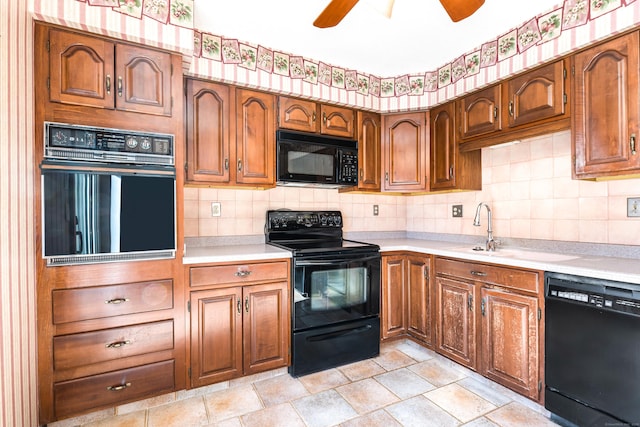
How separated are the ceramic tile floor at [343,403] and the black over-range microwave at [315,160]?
4.79ft

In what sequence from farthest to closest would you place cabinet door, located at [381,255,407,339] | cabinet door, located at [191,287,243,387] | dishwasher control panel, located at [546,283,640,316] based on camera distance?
cabinet door, located at [381,255,407,339] < cabinet door, located at [191,287,243,387] < dishwasher control panel, located at [546,283,640,316]

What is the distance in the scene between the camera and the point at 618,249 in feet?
6.30

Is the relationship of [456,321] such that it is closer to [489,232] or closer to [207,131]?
[489,232]

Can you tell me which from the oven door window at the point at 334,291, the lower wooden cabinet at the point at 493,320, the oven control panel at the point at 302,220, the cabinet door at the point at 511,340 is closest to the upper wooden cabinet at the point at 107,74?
the oven control panel at the point at 302,220

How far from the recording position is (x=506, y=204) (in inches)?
100

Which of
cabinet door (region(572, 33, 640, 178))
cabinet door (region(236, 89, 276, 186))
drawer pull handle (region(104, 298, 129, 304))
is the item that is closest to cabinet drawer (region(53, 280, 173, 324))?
drawer pull handle (region(104, 298, 129, 304))

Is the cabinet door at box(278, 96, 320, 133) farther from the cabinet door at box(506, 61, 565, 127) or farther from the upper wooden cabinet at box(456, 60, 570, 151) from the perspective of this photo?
the cabinet door at box(506, 61, 565, 127)

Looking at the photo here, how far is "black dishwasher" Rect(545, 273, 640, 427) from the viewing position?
1442 mm

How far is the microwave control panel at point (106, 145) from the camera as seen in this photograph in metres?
1.63

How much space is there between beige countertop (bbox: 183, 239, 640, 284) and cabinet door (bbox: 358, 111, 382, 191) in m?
0.61

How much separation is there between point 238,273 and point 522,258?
5.89ft

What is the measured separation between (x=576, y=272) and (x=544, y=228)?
0.78 meters

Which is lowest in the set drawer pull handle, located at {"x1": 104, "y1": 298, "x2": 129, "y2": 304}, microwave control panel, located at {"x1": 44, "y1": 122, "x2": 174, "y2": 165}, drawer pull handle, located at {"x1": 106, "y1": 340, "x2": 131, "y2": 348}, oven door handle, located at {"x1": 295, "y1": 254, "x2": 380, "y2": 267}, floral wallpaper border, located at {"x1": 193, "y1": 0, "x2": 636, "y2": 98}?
drawer pull handle, located at {"x1": 106, "y1": 340, "x2": 131, "y2": 348}

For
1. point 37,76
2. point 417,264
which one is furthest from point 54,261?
point 417,264
